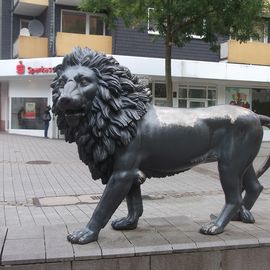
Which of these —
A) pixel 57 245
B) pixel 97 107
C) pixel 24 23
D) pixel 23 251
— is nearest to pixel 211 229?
pixel 57 245

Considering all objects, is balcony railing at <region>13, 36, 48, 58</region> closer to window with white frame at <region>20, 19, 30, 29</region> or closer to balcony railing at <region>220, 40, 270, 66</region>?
window with white frame at <region>20, 19, 30, 29</region>

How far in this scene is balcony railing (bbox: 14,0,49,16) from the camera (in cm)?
2439

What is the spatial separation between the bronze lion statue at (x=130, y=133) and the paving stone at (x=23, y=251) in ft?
0.97

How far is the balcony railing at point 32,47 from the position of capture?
23.8 meters

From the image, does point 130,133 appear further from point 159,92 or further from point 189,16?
point 159,92

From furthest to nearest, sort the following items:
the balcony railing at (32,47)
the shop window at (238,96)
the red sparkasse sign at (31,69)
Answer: the shop window at (238,96) < the balcony railing at (32,47) < the red sparkasse sign at (31,69)

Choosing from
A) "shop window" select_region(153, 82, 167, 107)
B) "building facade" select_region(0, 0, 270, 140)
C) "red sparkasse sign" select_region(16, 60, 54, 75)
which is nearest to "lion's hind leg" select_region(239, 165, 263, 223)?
"building facade" select_region(0, 0, 270, 140)

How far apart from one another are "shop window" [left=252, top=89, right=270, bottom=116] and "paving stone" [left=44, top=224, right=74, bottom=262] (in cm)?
2311

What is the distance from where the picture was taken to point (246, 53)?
958 inches

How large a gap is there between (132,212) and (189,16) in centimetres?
1078

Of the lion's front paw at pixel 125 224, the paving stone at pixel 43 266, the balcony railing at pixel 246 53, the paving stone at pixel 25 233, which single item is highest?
the balcony railing at pixel 246 53

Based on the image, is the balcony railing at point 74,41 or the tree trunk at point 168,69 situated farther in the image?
the balcony railing at point 74,41

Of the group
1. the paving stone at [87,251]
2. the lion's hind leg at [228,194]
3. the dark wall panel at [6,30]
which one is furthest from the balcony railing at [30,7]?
the paving stone at [87,251]

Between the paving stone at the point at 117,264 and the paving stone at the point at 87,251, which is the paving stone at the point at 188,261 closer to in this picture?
the paving stone at the point at 117,264
